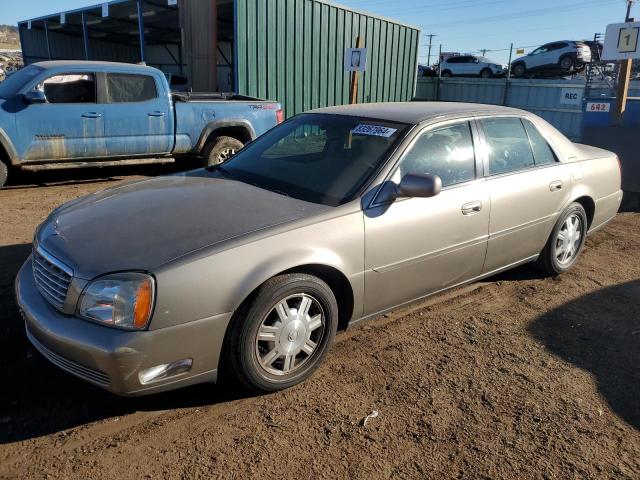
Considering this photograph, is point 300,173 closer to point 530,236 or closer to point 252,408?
point 252,408

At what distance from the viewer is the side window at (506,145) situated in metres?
4.00

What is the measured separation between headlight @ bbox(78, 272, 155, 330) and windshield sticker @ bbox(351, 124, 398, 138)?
189 centimetres

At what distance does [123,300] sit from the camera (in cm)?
240

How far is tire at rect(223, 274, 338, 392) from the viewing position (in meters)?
2.68

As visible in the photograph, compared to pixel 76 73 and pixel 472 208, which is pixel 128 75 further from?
pixel 472 208

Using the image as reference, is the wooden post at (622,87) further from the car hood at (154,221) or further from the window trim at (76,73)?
the window trim at (76,73)

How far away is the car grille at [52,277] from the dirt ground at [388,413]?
1.95 feet

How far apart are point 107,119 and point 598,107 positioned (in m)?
8.09

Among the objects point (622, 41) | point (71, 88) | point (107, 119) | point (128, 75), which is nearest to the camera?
point (71, 88)

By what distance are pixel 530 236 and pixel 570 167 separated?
0.84 metres

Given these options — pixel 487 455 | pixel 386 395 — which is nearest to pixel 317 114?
pixel 386 395

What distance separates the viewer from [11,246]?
5008 millimetres

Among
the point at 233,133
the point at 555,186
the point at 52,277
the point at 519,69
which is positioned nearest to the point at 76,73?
the point at 233,133

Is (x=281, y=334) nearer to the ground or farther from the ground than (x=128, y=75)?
nearer to the ground
